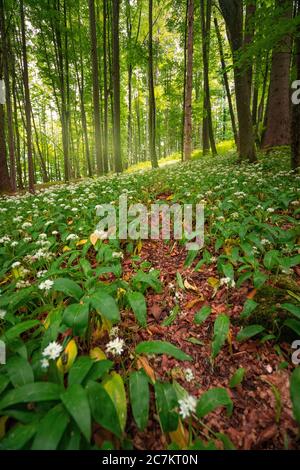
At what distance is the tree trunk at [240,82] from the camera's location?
7160 mm

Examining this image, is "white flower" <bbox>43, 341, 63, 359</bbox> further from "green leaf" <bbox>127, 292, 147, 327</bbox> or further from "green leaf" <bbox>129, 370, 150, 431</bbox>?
"green leaf" <bbox>127, 292, 147, 327</bbox>

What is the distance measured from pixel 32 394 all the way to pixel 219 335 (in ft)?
4.46

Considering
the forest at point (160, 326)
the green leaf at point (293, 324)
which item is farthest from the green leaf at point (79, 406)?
the green leaf at point (293, 324)

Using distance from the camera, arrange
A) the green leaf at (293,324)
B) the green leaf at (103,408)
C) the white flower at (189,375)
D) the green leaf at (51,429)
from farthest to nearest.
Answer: the green leaf at (293,324)
the white flower at (189,375)
the green leaf at (103,408)
the green leaf at (51,429)

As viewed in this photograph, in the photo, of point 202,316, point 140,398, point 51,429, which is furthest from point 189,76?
point 51,429

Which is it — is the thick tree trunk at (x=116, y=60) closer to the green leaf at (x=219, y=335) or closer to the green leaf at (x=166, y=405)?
the green leaf at (x=219, y=335)

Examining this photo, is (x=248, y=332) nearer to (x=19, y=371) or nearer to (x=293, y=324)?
(x=293, y=324)

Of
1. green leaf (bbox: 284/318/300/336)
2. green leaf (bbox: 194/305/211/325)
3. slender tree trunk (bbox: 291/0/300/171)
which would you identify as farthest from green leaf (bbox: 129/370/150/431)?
slender tree trunk (bbox: 291/0/300/171)

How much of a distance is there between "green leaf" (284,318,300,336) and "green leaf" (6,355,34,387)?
188cm

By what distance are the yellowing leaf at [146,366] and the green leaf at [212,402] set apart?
14.1 inches

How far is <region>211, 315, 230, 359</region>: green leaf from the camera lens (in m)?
1.92
